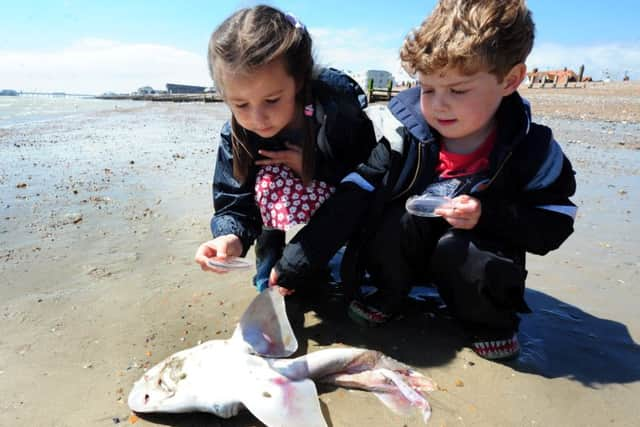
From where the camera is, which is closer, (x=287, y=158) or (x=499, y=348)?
(x=499, y=348)

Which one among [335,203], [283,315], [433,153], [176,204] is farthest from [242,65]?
[176,204]

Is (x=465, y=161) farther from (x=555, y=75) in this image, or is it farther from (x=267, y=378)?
(x=555, y=75)

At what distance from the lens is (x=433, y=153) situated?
2.00 m

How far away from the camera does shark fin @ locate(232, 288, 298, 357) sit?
1.92m

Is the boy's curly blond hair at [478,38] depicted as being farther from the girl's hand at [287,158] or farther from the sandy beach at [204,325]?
the sandy beach at [204,325]

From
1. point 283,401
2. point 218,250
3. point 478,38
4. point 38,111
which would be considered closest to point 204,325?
point 218,250

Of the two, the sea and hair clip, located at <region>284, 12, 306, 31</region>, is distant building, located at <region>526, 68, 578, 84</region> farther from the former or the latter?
hair clip, located at <region>284, 12, 306, 31</region>

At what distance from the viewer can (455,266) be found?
1945 millimetres

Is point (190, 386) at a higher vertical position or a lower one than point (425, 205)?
lower

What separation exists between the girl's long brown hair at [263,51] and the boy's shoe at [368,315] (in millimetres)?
695

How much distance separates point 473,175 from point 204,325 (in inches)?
58.5

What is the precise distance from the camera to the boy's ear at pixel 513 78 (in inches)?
71.4

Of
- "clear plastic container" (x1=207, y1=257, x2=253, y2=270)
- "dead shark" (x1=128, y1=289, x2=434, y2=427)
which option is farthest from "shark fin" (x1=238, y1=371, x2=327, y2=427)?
"clear plastic container" (x1=207, y1=257, x2=253, y2=270)

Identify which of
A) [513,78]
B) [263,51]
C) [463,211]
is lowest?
[463,211]
